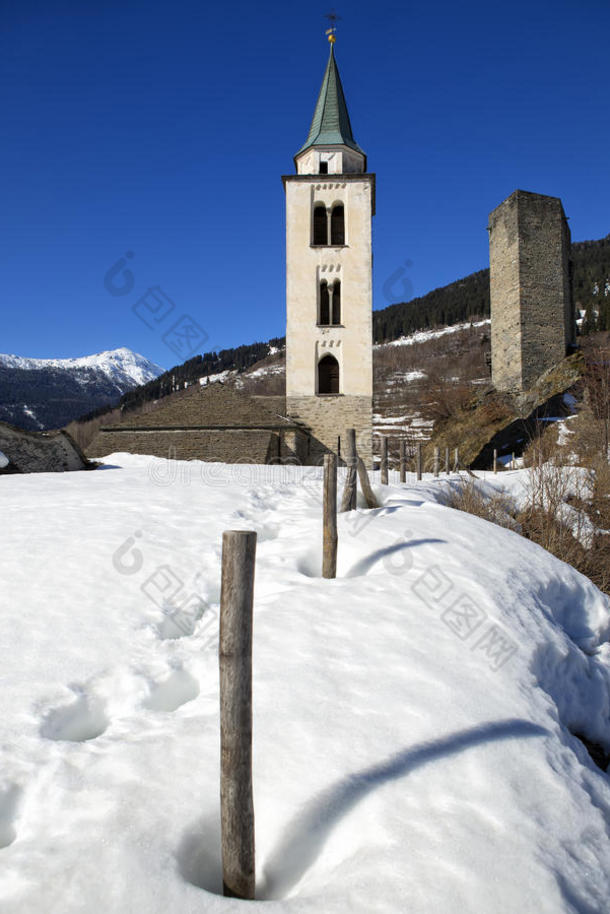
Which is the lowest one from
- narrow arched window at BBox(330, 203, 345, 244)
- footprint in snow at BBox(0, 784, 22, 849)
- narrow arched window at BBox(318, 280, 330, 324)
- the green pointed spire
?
footprint in snow at BBox(0, 784, 22, 849)

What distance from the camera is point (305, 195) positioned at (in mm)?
29016

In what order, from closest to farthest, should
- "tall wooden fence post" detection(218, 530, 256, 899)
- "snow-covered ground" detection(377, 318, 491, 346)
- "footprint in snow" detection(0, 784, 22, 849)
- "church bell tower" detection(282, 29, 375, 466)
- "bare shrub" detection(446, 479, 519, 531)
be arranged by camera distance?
"tall wooden fence post" detection(218, 530, 256, 899)
"footprint in snow" detection(0, 784, 22, 849)
"bare shrub" detection(446, 479, 519, 531)
"church bell tower" detection(282, 29, 375, 466)
"snow-covered ground" detection(377, 318, 491, 346)

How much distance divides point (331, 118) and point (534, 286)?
1603 centimetres

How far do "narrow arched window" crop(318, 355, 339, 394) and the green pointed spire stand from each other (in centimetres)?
1158

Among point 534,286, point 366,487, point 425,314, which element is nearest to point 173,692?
point 366,487

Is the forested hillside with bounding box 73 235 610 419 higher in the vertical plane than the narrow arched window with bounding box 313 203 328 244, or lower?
higher

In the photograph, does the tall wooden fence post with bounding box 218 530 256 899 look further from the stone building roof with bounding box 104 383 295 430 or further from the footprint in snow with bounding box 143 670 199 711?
the stone building roof with bounding box 104 383 295 430

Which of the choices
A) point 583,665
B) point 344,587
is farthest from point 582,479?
point 344,587

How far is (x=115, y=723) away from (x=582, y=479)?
15746 mm

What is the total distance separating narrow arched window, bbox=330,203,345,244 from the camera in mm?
29547

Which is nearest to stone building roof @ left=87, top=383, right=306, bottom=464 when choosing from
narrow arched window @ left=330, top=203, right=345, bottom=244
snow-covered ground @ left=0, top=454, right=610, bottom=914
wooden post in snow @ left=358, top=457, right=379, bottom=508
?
narrow arched window @ left=330, top=203, right=345, bottom=244

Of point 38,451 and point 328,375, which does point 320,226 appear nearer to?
point 328,375

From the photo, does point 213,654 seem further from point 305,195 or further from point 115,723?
point 305,195

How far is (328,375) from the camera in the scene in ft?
97.0
